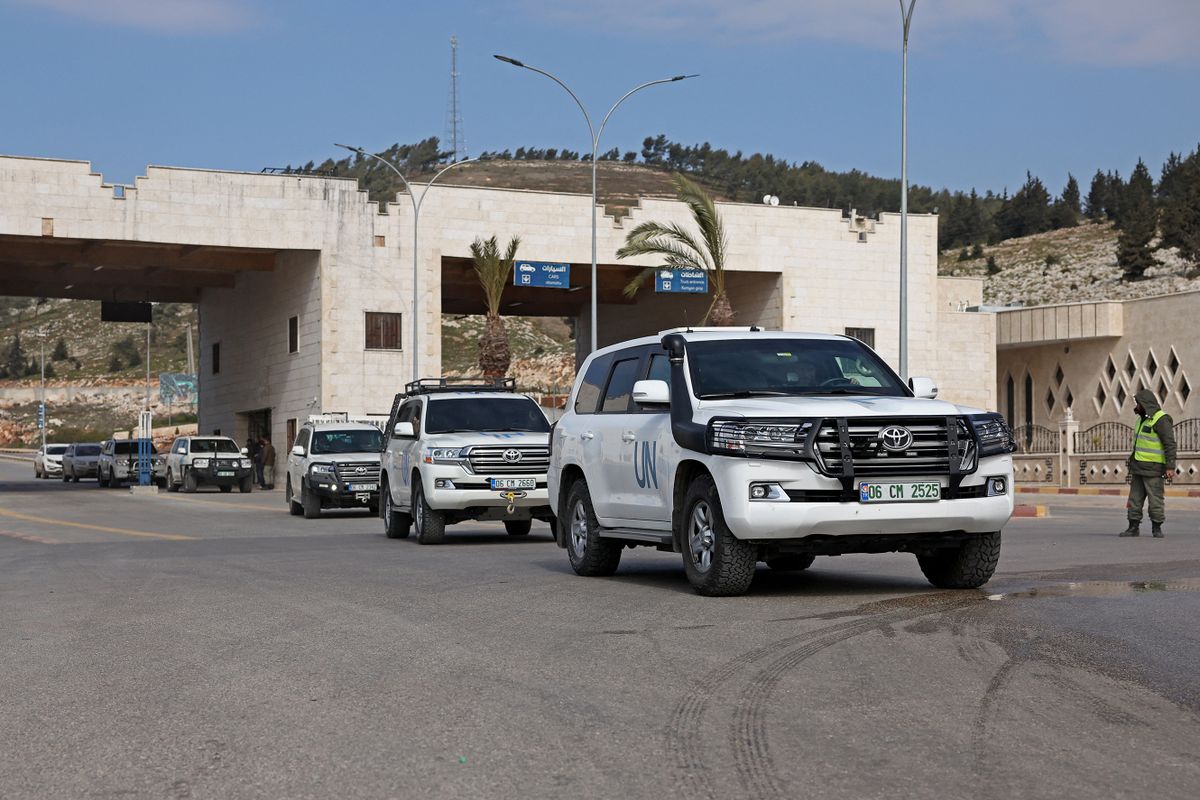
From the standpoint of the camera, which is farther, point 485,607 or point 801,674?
point 485,607

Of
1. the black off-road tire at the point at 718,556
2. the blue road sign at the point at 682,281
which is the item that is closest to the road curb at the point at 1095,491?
the blue road sign at the point at 682,281

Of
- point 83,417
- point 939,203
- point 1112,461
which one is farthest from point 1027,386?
point 939,203

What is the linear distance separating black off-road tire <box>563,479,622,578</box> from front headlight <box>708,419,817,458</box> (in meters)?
2.88

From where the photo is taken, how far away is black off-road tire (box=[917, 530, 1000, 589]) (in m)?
11.8

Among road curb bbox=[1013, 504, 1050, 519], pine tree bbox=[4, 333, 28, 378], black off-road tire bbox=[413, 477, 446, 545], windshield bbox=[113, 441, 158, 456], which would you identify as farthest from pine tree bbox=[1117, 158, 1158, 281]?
pine tree bbox=[4, 333, 28, 378]

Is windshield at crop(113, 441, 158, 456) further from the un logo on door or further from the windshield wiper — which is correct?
the windshield wiper

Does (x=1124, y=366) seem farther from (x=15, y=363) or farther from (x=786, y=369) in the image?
(x=15, y=363)

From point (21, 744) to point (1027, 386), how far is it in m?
56.3

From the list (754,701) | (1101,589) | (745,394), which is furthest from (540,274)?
(754,701)

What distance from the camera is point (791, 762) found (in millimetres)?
5938

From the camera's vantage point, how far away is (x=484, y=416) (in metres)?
22.5

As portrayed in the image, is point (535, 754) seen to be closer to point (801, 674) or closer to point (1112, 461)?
point (801, 674)

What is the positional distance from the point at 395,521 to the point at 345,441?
30.1 feet

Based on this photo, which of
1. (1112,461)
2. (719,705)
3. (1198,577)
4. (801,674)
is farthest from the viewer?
(1112,461)
